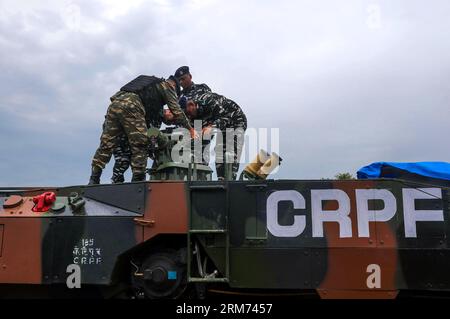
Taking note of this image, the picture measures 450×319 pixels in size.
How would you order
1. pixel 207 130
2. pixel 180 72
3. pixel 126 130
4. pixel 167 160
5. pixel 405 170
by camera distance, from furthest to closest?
pixel 180 72
pixel 207 130
pixel 167 160
pixel 126 130
pixel 405 170

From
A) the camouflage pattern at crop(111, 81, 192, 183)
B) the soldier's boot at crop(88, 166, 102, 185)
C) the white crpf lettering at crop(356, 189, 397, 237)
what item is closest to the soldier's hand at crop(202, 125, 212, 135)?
the camouflage pattern at crop(111, 81, 192, 183)

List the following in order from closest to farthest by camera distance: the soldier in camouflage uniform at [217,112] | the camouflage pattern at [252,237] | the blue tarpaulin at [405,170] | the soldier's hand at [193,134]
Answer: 1. the camouflage pattern at [252,237]
2. the blue tarpaulin at [405,170]
3. the soldier's hand at [193,134]
4. the soldier in camouflage uniform at [217,112]

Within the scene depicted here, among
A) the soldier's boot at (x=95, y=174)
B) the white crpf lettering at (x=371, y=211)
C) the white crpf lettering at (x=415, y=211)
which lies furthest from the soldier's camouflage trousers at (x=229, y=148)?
the white crpf lettering at (x=415, y=211)

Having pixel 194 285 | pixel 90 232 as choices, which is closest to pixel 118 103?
pixel 90 232

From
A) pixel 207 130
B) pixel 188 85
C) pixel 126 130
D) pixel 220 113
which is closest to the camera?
pixel 126 130

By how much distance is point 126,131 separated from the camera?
6617 mm

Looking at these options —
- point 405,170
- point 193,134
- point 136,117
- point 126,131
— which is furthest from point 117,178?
point 405,170

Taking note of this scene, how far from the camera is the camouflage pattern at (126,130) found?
6.49 meters

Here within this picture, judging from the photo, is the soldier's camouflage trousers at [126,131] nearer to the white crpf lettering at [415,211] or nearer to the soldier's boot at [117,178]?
the soldier's boot at [117,178]

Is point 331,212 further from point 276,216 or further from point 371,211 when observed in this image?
point 276,216

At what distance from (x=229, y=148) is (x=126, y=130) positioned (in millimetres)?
1348

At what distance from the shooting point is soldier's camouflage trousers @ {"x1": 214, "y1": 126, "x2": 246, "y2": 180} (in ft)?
22.5

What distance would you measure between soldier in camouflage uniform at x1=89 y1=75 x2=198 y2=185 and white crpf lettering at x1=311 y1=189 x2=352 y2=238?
224 centimetres
